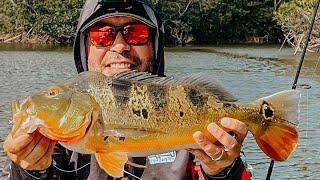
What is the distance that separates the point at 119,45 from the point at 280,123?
151cm

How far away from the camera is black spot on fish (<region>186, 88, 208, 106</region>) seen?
3066 mm

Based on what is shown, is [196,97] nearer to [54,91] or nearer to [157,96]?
[157,96]

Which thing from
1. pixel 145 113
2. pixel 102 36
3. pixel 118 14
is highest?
pixel 118 14

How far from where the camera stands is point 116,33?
14.1ft

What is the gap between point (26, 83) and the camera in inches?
1022

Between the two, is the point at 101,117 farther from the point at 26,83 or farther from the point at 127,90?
the point at 26,83

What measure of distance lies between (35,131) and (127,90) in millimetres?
479

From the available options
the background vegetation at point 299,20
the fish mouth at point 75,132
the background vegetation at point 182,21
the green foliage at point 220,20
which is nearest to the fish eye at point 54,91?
the fish mouth at point 75,132

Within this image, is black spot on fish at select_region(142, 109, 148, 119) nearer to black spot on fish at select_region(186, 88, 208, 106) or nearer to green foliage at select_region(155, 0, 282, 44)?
black spot on fish at select_region(186, 88, 208, 106)

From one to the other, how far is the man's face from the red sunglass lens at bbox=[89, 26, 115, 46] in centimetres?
3

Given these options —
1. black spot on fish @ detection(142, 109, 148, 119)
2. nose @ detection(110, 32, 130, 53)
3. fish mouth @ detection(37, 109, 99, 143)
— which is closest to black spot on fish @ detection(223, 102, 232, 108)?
black spot on fish @ detection(142, 109, 148, 119)

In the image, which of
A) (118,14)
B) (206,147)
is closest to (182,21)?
(118,14)

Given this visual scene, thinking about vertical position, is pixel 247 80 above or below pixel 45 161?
below

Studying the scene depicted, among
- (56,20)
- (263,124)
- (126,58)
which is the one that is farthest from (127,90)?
(56,20)
